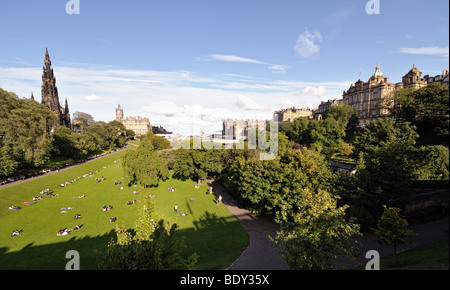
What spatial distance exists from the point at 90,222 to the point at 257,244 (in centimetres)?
1887

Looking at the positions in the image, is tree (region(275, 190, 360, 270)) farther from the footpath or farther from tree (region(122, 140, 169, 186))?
tree (region(122, 140, 169, 186))

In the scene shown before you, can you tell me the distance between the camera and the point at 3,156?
107 feet

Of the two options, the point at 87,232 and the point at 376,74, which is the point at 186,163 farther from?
the point at 376,74

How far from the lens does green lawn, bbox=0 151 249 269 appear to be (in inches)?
645

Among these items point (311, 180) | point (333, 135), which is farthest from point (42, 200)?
point (333, 135)

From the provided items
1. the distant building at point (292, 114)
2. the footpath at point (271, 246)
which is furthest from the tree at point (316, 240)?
the distant building at point (292, 114)

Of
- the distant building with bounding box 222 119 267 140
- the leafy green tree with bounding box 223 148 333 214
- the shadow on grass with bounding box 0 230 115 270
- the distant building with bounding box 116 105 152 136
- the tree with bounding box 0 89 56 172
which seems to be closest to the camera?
the shadow on grass with bounding box 0 230 115 270

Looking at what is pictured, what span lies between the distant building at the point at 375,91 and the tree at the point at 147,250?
73.2 meters

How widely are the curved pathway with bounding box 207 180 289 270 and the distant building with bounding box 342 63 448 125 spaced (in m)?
59.3

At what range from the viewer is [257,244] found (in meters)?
18.9

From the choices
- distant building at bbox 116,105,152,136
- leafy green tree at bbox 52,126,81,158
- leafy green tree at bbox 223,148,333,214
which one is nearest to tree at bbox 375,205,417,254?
leafy green tree at bbox 223,148,333,214

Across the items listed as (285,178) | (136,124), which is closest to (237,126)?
(136,124)

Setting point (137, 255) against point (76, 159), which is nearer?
point (137, 255)
